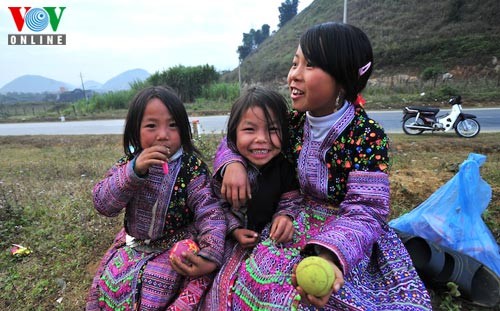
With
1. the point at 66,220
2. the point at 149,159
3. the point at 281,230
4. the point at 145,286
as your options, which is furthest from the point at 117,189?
the point at 66,220

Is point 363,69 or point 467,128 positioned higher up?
point 363,69

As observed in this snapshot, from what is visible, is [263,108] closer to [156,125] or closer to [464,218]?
[156,125]

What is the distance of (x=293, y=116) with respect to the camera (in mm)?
1840

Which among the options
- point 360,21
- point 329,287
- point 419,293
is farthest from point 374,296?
point 360,21

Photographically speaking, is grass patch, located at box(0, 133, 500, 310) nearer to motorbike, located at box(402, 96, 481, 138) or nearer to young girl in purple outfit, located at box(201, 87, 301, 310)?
young girl in purple outfit, located at box(201, 87, 301, 310)

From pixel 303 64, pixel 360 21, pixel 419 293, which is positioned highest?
pixel 360 21

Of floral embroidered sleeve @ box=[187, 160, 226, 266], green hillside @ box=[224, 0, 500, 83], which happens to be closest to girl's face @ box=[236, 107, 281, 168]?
floral embroidered sleeve @ box=[187, 160, 226, 266]

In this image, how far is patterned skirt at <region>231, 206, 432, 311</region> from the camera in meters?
1.28

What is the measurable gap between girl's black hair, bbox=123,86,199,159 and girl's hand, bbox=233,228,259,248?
0.56 m

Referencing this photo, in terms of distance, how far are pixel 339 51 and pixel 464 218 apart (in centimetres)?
158

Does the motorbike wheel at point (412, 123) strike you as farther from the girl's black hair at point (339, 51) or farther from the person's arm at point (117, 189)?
the person's arm at point (117, 189)

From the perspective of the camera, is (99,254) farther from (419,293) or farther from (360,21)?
(360,21)

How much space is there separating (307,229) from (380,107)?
1416 cm

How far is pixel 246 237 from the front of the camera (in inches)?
63.0
